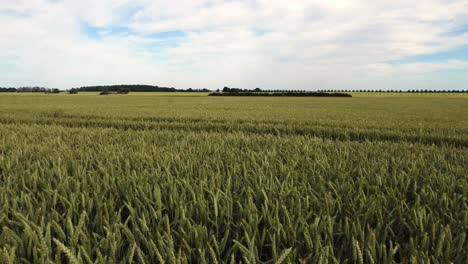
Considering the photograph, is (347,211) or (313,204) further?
(313,204)

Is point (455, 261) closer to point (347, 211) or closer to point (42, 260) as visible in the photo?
point (347, 211)

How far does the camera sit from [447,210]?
6.00 ft

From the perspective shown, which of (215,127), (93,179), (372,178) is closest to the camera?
(93,179)

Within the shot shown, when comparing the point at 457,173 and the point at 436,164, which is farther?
the point at 436,164

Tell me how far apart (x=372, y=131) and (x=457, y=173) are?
6.12m

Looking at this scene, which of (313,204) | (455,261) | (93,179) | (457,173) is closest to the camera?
(455,261)

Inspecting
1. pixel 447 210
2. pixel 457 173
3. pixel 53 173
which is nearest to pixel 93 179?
pixel 53 173

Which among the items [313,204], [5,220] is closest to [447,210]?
[313,204]

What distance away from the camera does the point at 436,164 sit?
10.9ft

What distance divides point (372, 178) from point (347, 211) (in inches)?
40.2

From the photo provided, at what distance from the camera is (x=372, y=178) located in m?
2.59

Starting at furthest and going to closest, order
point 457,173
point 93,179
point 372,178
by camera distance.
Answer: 1. point 457,173
2. point 372,178
3. point 93,179

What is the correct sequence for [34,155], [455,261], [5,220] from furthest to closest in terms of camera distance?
1. [34,155]
2. [5,220]
3. [455,261]

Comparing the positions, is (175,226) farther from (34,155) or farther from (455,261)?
(34,155)
